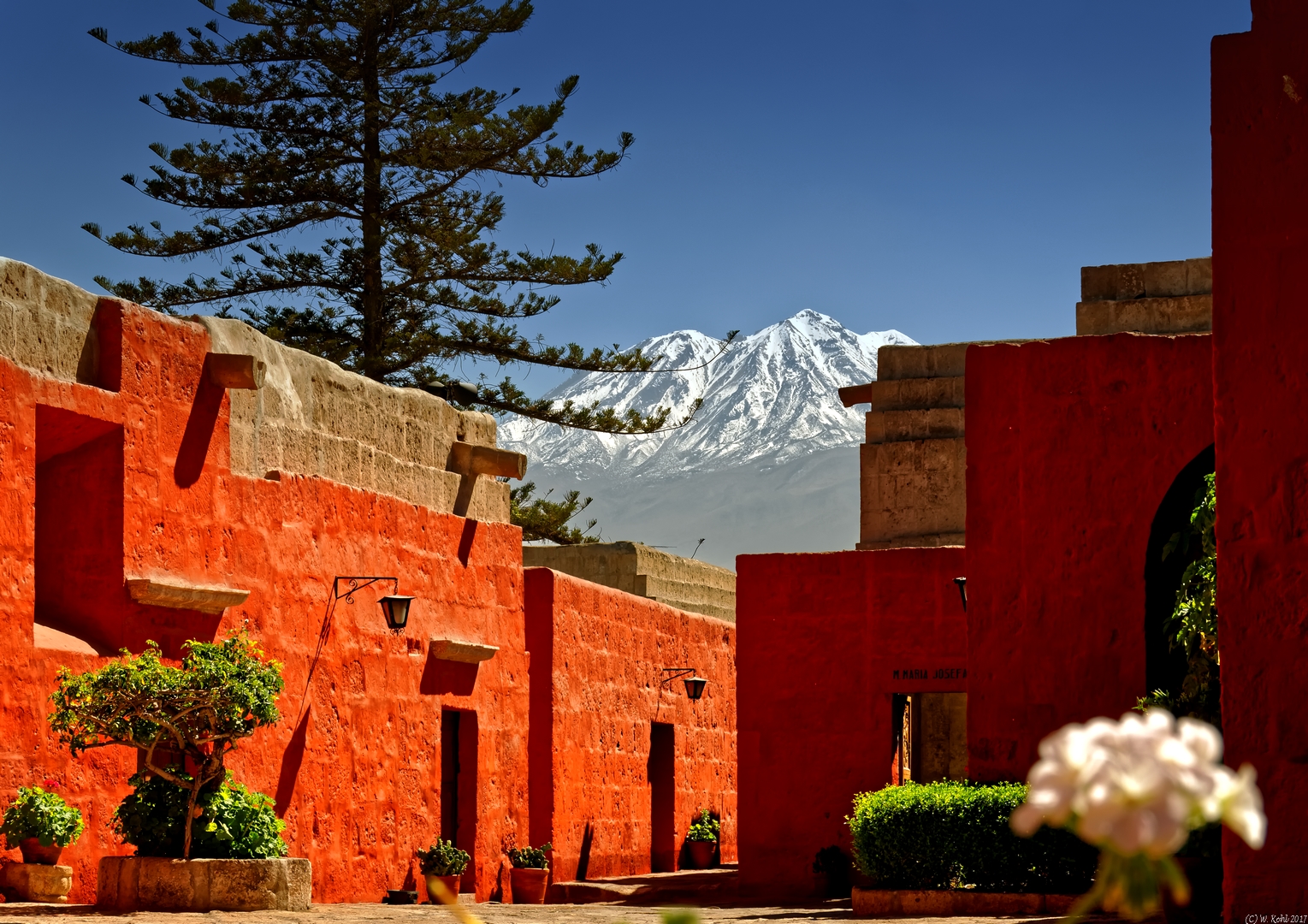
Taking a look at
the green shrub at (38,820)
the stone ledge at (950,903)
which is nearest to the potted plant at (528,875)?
the stone ledge at (950,903)

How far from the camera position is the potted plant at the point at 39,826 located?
9406 millimetres

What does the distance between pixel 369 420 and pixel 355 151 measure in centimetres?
1160

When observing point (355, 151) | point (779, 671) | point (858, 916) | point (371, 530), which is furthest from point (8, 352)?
point (355, 151)

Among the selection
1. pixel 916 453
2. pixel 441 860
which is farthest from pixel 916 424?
pixel 441 860

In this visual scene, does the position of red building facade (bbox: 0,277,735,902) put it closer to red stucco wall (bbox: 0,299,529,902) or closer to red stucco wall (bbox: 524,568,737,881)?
red stucco wall (bbox: 0,299,529,902)

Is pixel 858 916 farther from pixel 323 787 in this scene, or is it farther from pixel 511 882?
pixel 511 882

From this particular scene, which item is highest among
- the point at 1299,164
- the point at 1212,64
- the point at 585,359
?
the point at 585,359

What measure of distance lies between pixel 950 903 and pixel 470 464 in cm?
651

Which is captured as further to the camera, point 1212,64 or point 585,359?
point 585,359

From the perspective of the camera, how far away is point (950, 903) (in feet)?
34.0

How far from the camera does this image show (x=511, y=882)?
15.5m

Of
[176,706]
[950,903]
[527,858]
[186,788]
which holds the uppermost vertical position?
[176,706]

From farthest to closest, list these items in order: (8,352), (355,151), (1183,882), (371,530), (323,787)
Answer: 1. (355,151)
2. (371,530)
3. (323,787)
4. (8,352)
5. (1183,882)

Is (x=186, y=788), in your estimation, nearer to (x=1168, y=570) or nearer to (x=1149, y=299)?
(x=1168, y=570)
